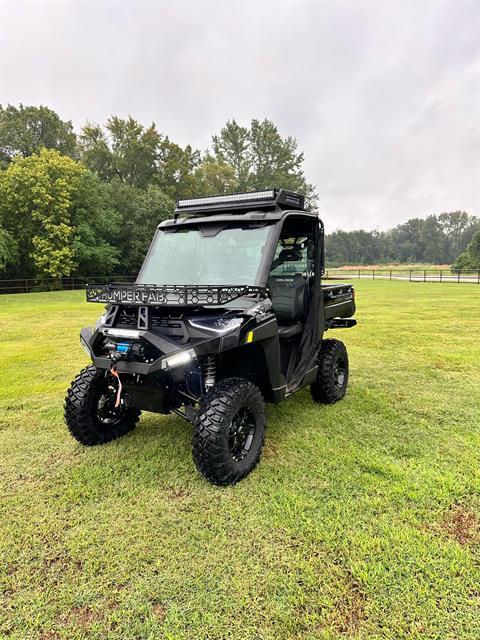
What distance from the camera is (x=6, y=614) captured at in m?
1.95

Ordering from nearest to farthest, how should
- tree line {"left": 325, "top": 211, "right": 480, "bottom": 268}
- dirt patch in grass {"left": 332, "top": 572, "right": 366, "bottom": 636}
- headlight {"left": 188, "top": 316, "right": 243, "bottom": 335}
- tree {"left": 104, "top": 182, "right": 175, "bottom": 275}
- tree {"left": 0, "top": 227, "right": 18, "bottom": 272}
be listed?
dirt patch in grass {"left": 332, "top": 572, "right": 366, "bottom": 636} < headlight {"left": 188, "top": 316, "right": 243, "bottom": 335} < tree {"left": 0, "top": 227, "right": 18, "bottom": 272} < tree {"left": 104, "top": 182, "right": 175, "bottom": 275} < tree line {"left": 325, "top": 211, "right": 480, "bottom": 268}

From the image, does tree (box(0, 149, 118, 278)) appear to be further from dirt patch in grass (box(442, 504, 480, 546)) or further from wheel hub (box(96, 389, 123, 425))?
dirt patch in grass (box(442, 504, 480, 546))

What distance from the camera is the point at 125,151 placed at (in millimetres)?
43094

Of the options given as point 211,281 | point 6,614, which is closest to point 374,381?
point 211,281

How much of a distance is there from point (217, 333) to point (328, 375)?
85.5 inches

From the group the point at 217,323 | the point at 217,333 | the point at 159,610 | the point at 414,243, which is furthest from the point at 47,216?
the point at 414,243

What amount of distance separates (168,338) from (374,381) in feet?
12.5

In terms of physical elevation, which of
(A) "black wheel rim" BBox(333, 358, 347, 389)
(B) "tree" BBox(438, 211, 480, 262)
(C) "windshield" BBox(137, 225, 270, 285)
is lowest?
(A) "black wheel rim" BBox(333, 358, 347, 389)

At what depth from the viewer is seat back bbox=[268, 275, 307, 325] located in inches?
156

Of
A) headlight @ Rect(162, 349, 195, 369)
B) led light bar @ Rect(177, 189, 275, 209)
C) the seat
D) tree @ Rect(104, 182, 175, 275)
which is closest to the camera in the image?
headlight @ Rect(162, 349, 195, 369)

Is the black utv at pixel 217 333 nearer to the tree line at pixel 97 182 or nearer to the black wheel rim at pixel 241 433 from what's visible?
the black wheel rim at pixel 241 433

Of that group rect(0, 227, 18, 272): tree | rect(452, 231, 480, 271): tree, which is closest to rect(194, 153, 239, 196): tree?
rect(0, 227, 18, 272): tree

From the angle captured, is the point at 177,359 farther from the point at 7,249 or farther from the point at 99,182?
the point at 99,182

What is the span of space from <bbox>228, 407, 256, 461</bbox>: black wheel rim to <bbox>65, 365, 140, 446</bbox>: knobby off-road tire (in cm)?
110
